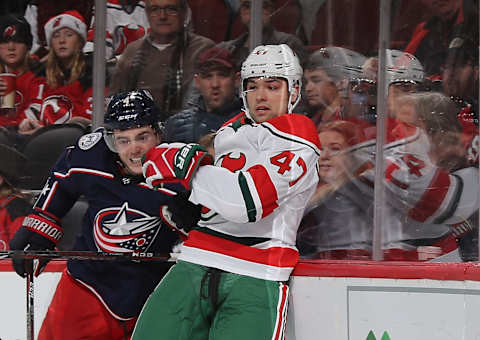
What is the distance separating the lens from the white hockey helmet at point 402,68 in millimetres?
2424

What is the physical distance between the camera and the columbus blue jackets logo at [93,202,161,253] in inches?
93.7

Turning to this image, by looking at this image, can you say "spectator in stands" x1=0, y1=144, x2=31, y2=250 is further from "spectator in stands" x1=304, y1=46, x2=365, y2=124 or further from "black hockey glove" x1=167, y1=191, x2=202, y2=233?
"spectator in stands" x1=304, y1=46, x2=365, y2=124

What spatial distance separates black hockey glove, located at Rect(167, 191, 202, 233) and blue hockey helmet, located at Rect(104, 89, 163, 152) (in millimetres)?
216

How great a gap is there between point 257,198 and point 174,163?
0.75 feet

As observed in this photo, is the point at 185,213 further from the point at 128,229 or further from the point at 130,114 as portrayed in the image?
the point at 130,114

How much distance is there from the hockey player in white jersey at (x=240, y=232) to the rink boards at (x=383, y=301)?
90mm

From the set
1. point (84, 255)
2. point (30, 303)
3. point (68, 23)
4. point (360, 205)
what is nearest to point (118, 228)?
point (84, 255)

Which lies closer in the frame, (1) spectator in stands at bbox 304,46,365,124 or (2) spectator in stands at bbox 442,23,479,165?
(2) spectator in stands at bbox 442,23,479,165

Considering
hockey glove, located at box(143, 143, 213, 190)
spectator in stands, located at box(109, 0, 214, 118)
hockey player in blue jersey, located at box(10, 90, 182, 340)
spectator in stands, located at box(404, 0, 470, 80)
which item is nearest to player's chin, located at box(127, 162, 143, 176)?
hockey player in blue jersey, located at box(10, 90, 182, 340)

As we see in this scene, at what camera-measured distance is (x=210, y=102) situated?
281 centimetres

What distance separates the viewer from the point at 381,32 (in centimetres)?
246

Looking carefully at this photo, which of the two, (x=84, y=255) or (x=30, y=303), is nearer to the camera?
(x=84, y=255)

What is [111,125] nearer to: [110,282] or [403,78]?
[110,282]

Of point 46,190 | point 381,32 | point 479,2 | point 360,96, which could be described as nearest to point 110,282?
point 46,190
